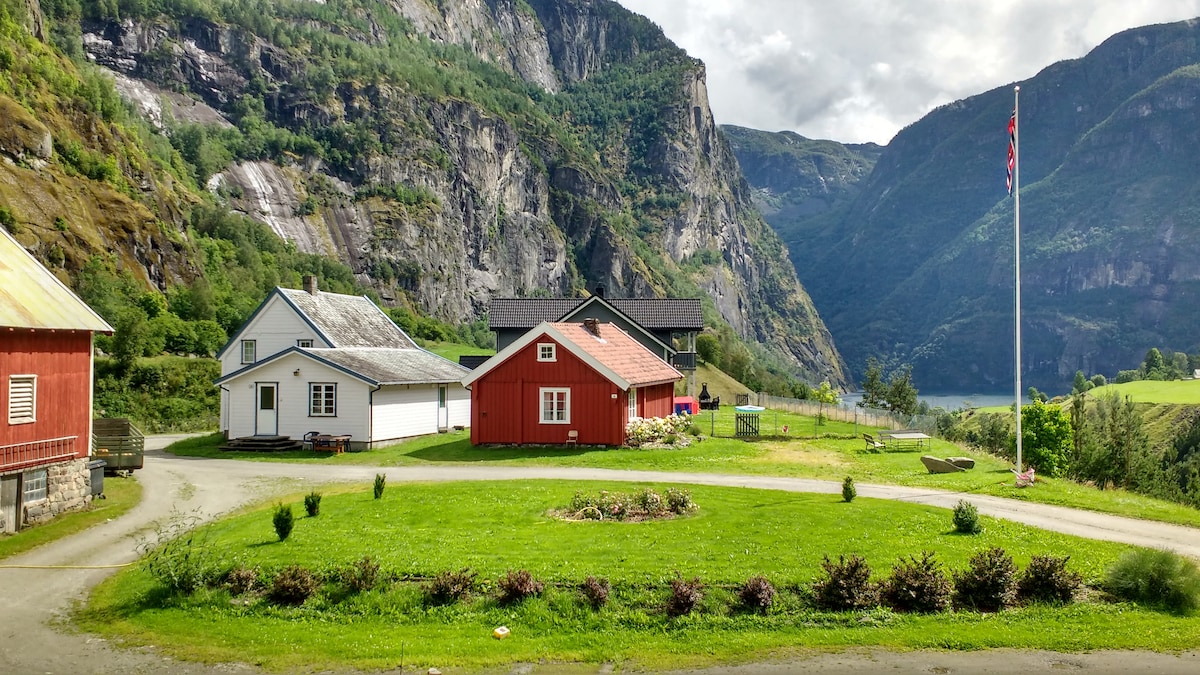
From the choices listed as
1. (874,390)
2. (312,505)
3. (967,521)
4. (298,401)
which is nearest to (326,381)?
(298,401)

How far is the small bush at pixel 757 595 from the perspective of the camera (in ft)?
51.1

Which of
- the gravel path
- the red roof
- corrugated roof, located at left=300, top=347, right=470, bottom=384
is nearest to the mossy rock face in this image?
corrugated roof, located at left=300, top=347, right=470, bottom=384

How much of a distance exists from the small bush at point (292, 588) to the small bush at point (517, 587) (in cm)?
359

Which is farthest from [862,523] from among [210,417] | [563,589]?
[210,417]

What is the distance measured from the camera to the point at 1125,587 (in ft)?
52.2

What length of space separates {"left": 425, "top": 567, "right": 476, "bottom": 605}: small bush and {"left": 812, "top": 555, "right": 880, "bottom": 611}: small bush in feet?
20.8

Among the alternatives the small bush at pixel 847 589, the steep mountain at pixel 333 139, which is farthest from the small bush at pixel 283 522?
A: the steep mountain at pixel 333 139

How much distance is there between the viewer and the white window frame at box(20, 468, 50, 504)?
22406mm

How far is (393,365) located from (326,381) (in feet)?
15.8

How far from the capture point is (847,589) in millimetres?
15617

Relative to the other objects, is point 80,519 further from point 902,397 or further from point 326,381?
point 902,397

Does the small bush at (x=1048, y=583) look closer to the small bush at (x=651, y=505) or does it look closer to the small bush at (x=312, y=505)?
the small bush at (x=651, y=505)

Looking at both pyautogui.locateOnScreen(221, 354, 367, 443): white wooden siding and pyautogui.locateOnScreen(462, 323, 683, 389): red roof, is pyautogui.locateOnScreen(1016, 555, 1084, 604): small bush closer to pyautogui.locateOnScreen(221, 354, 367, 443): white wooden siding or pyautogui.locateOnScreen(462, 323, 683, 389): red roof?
pyautogui.locateOnScreen(462, 323, 683, 389): red roof

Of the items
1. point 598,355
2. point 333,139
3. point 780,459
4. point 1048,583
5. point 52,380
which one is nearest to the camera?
point 1048,583
